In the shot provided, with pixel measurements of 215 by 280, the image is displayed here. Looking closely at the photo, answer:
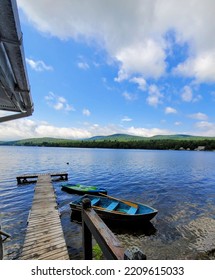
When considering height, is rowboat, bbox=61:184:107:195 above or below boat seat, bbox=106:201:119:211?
below

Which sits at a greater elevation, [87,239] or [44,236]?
[87,239]

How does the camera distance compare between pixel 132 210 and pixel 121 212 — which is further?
pixel 132 210

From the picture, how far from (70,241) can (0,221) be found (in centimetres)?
628

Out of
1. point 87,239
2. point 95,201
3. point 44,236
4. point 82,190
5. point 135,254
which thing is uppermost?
point 135,254

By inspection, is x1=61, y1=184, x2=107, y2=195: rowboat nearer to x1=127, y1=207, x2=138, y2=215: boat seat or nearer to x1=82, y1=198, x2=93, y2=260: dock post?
x1=127, y1=207, x2=138, y2=215: boat seat

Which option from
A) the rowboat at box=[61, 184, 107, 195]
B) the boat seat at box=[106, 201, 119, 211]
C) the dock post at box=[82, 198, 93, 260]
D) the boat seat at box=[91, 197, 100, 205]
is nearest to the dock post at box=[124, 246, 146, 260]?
the dock post at box=[82, 198, 93, 260]

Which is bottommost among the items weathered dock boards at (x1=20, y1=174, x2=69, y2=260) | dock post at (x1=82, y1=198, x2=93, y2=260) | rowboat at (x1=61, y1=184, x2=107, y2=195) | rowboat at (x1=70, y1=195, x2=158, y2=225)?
rowboat at (x1=61, y1=184, x2=107, y2=195)

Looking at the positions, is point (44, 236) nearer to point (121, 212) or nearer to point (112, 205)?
point (121, 212)

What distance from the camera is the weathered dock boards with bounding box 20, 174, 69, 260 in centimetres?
662

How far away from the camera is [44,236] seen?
788 cm

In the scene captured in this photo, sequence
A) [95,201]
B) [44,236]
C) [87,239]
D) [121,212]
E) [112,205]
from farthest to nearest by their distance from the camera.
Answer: [95,201] < [112,205] < [121,212] < [44,236] < [87,239]

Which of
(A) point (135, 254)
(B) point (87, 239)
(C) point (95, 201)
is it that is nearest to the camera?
(A) point (135, 254)

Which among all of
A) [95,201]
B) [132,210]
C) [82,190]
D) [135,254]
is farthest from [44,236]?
[82,190]

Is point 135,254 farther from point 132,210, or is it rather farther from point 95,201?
point 95,201
